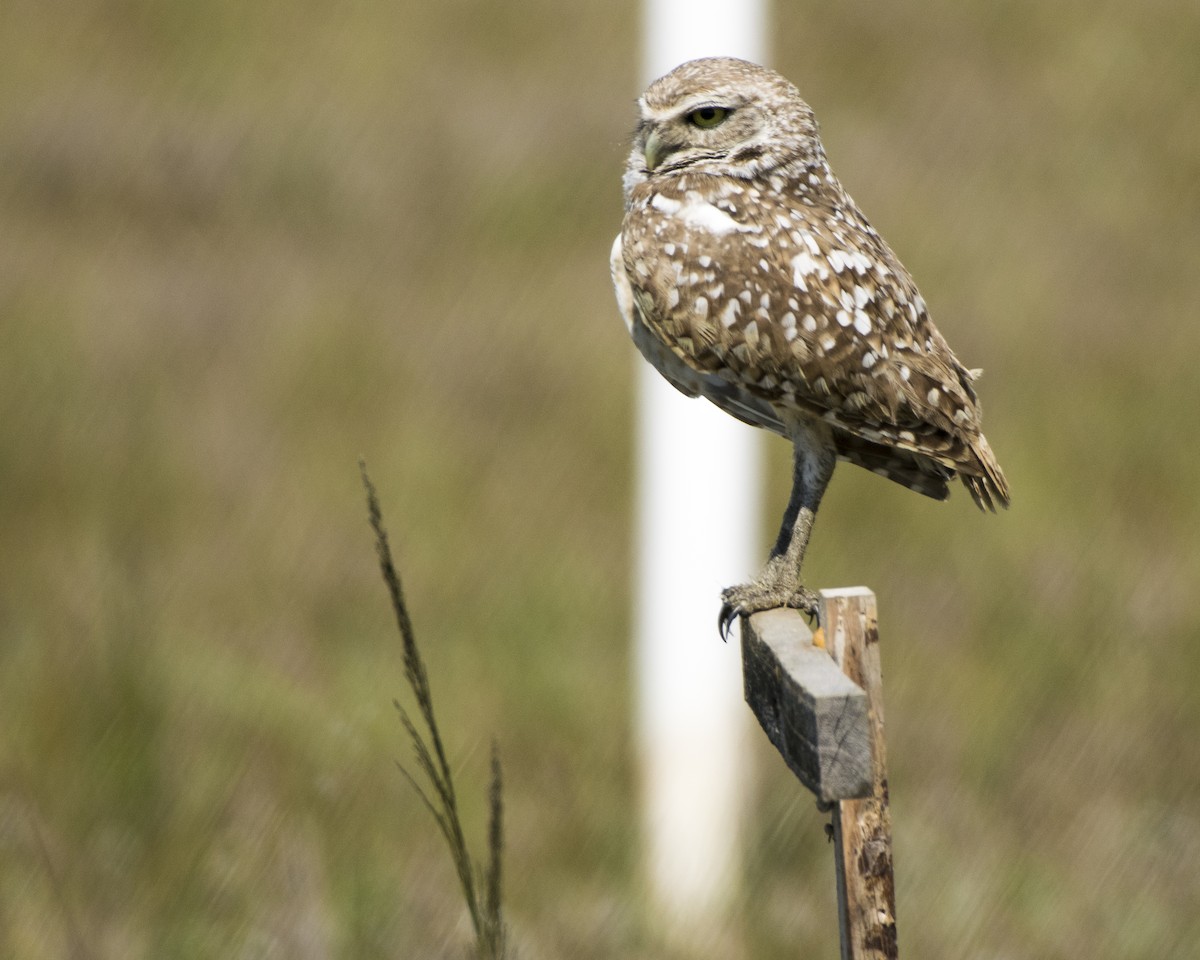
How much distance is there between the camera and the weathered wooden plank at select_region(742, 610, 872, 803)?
1.94 meters

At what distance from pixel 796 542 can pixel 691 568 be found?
113 inches

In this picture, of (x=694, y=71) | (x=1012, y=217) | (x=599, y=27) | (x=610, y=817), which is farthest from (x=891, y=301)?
(x=599, y=27)

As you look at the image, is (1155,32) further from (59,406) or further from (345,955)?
(345,955)

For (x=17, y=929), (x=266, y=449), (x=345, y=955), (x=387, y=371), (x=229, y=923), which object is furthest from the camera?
(x=387, y=371)

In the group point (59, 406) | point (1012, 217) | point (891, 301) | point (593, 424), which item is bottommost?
point (59, 406)

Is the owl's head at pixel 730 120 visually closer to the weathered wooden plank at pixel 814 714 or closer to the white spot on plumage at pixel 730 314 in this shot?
the white spot on plumage at pixel 730 314

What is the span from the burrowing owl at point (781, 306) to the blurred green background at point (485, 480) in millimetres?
1349

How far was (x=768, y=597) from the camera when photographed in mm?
2957

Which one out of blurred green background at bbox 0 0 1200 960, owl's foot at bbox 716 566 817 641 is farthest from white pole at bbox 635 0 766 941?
owl's foot at bbox 716 566 817 641

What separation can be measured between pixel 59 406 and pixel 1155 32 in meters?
9.31

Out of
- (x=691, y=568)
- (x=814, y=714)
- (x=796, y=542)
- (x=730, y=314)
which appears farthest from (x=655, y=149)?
(x=691, y=568)

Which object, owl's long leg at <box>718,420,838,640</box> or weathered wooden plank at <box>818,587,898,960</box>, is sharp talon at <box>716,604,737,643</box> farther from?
weathered wooden plank at <box>818,587,898,960</box>

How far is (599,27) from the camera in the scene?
543 inches

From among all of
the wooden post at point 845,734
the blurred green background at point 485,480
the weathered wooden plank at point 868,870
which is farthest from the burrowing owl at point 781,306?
the blurred green background at point 485,480
